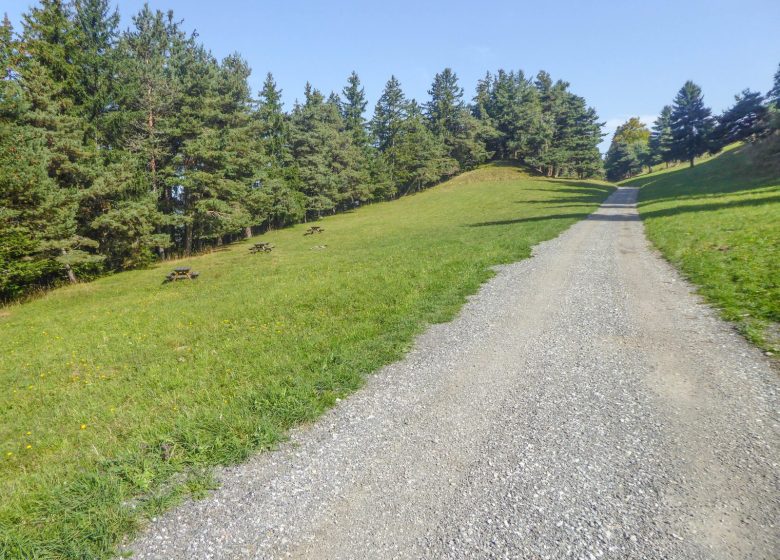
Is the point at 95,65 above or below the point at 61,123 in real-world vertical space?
above

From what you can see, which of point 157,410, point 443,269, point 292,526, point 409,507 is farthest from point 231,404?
point 443,269

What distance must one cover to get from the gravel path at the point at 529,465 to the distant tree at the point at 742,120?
73170mm

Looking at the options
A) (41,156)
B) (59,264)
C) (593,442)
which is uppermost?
(41,156)

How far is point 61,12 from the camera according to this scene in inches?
1111

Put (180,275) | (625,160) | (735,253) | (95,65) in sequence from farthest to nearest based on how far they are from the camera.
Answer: (625,160) < (95,65) < (180,275) < (735,253)

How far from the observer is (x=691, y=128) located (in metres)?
65.6

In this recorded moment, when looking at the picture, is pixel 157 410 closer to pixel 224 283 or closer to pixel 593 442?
pixel 593 442

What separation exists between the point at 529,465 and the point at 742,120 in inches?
3249

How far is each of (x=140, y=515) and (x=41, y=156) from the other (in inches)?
1029

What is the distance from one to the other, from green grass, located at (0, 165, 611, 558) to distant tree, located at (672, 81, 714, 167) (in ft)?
226

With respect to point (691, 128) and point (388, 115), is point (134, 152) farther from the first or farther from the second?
point (691, 128)

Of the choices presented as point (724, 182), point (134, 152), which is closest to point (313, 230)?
point (134, 152)

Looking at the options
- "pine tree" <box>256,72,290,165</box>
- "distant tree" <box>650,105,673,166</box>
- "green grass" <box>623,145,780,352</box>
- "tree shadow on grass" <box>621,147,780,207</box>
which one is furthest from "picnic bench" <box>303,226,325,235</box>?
"distant tree" <box>650,105,673,166</box>

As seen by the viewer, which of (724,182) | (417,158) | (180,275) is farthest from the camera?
(417,158)
